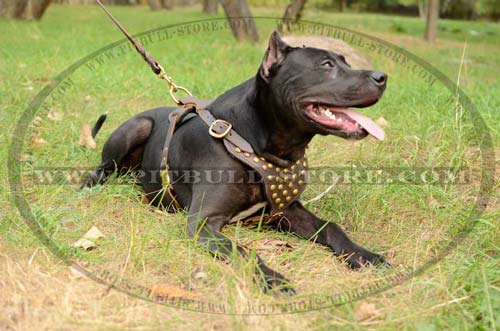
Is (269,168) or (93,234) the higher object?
(269,168)

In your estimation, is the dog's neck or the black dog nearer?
the black dog

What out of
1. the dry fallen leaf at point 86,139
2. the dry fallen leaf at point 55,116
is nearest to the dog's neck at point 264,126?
the dry fallen leaf at point 86,139

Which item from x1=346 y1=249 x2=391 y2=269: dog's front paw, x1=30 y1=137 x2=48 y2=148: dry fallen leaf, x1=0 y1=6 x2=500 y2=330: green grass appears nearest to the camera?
x1=0 y1=6 x2=500 y2=330: green grass

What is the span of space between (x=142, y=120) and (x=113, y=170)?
1.20 ft

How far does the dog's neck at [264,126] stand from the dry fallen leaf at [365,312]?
0.87 meters

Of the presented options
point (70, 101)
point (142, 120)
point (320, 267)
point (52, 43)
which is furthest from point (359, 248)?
point (52, 43)

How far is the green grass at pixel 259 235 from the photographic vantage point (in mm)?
2059

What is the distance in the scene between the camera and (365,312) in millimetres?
2088

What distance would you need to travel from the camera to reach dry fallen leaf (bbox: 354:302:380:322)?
6.81 feet

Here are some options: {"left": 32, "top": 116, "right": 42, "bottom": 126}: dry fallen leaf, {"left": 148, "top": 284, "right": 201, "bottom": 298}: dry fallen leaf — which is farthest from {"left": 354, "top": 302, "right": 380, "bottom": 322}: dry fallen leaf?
{"left": 32, "top": 116, "right": 42, "bottom": 126}: dry fallen leaf

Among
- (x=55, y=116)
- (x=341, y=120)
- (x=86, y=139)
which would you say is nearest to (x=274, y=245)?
(x=341, y=120)

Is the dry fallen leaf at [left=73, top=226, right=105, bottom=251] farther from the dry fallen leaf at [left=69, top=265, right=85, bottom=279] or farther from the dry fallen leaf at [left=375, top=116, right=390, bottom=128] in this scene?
the dry fallen leaf at [left=375, top=116, right=390, bottom=128]

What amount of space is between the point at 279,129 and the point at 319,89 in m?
0.27

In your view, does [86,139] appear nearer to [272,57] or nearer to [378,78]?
[272,57]
